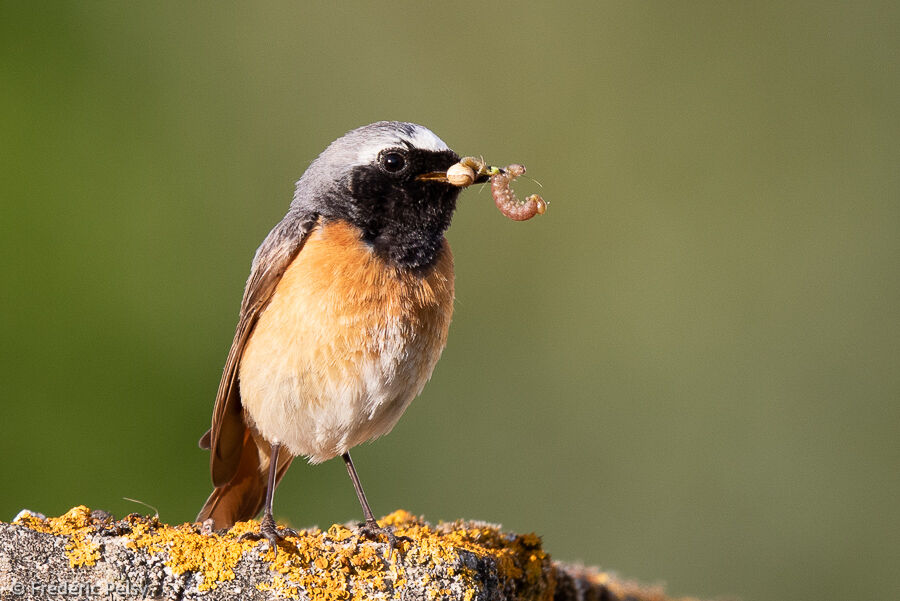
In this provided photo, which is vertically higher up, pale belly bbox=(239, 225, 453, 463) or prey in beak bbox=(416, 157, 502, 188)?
prey in beak bbox=(416, 157, 502, 188)

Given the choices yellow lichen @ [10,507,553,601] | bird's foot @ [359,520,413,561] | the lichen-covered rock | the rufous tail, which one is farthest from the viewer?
the rufous tail

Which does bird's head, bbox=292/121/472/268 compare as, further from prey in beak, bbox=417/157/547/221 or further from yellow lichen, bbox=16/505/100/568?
yellow lichen, bbox=16/505/100/568

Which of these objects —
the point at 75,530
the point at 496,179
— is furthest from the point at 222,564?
the point at 496,179

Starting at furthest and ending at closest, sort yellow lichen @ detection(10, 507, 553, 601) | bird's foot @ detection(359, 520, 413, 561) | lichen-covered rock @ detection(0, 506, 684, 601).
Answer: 1. bird's foot @ detection(359, 520, 413, 561)
2. yellow lichen @ detection(10, 507, 553, 601)
3. lichen-covered rock @ detection(0, 506, 684, 601)

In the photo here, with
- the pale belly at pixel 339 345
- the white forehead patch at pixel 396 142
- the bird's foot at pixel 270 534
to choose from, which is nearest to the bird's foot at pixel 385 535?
the bird's foot at pixel 270 534

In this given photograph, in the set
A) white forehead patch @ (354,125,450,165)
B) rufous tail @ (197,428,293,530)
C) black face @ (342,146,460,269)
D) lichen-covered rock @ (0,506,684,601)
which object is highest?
white forehead patch @ (354,125,450,165)

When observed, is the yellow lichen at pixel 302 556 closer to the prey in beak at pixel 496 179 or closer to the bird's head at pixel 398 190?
the bird's head at pixel 398 190

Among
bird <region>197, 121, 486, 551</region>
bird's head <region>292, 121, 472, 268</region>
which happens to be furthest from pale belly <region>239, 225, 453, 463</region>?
bird's head <region>292, 121, 472, 268</region>

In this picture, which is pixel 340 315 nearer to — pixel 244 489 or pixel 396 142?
pixel 396 142

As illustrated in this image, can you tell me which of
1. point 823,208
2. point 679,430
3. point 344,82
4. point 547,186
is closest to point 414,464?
point 679,430

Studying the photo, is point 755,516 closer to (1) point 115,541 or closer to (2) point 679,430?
(2) point 679,430
